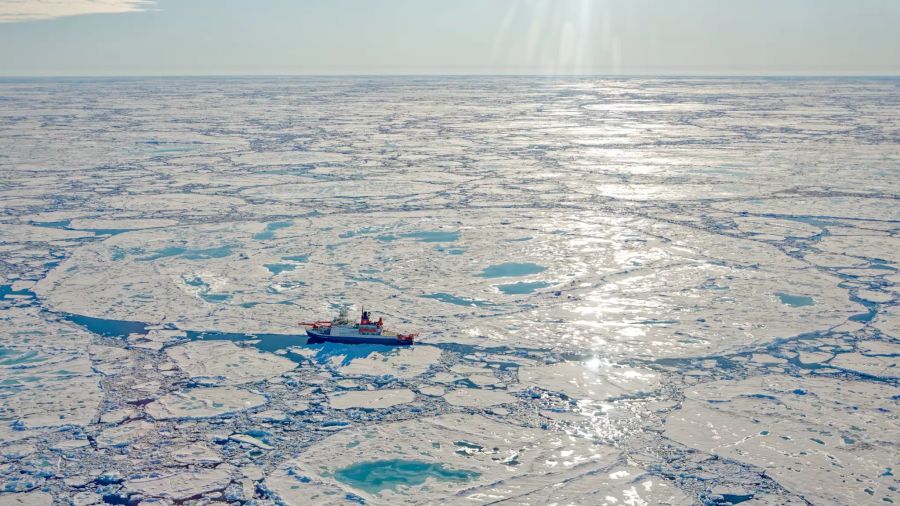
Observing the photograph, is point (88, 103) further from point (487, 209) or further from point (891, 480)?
point (891, 480)

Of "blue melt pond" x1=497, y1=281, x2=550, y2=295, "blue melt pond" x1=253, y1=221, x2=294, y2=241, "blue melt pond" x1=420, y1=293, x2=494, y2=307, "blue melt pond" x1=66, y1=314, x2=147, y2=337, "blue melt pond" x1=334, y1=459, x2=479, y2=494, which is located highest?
"blue melt pond" x1=253, y1=221, x2=294, y2=241

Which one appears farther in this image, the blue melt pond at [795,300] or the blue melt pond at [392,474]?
the blue melt pond at [795,300]

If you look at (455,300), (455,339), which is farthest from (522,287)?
(455,339)

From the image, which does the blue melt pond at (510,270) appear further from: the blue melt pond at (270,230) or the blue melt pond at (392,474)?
the blue melt pond at (392,474)

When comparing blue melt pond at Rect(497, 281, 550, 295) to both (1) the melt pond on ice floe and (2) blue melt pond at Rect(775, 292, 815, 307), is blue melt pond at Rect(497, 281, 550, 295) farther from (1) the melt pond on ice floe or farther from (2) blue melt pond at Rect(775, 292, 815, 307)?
(1) the melt pond on ice floe

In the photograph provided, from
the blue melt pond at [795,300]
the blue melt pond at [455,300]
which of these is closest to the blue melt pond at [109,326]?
the blue melt pond at [455,300]

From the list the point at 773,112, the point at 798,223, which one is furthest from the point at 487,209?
the point at 773,112

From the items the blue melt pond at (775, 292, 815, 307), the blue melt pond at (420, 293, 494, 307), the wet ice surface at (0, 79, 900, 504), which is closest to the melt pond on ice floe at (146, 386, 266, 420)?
the wet ice surface at (0, 79, 900, 504)
